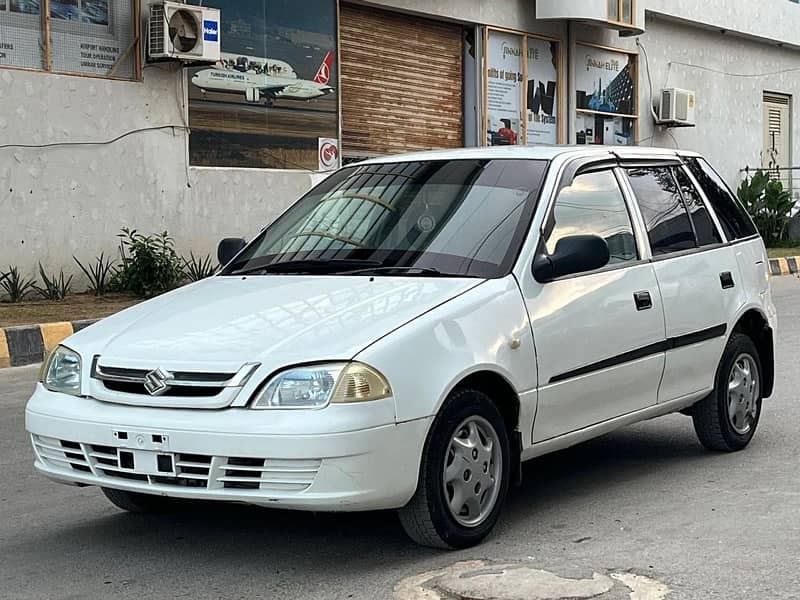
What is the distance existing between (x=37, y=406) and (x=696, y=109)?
2255 cm

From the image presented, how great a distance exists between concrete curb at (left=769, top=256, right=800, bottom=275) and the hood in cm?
1582

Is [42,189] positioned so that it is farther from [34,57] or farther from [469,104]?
[469,104]

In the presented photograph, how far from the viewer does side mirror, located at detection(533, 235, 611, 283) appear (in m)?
5.21

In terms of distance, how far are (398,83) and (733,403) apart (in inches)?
504

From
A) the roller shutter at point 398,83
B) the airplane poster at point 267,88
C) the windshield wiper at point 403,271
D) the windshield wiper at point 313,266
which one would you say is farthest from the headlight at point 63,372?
the roller shutter at point 398,83

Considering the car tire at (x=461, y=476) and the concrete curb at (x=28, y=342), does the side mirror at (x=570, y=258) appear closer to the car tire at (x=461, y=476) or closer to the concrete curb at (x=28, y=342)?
the car tire at (x=461, y=476)

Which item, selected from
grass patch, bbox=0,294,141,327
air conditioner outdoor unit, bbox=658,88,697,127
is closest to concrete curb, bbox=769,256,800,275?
air conditioner outdoor unit, bbox=658,88,697,127

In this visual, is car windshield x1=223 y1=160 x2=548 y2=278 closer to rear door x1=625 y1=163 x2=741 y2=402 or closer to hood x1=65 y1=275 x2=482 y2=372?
hood x1=65 y1=275 x2=482 y2=372

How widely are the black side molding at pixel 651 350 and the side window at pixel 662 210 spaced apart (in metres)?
0.43

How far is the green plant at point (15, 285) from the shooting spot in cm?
1262

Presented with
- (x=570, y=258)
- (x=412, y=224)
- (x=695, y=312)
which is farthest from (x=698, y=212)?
(x=412, y=224)

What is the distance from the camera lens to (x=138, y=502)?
5305 mm

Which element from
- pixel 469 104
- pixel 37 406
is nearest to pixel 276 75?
pixel 469 104

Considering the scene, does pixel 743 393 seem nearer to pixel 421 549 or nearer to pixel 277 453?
pixel 421 549
